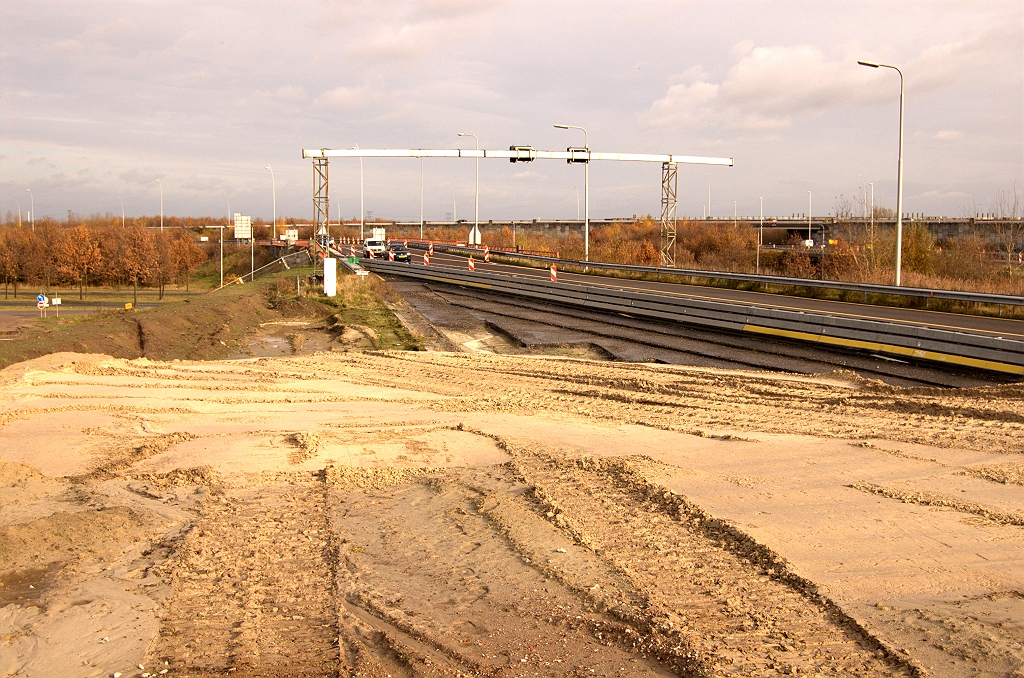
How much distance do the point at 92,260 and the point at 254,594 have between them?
3159 inches

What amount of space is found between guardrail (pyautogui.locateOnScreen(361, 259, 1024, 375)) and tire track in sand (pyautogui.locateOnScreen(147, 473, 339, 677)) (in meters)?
14.6

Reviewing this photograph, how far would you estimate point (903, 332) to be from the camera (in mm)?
17906

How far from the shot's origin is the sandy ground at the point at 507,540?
484 cm

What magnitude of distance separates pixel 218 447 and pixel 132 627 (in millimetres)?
4514

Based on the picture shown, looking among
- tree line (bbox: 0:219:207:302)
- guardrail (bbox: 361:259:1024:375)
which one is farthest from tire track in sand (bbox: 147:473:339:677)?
tree line (bbox: 0:219:207:302)

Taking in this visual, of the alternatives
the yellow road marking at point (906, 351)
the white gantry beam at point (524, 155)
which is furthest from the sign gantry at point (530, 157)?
A: the yellow road marking at point (906, 351)

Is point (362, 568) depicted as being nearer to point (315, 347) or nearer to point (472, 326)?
point (315, 347)

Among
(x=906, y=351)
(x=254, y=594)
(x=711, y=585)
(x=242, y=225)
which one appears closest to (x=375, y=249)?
(x=242, y=225)

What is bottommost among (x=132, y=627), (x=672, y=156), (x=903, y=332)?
(x=132, y=627)

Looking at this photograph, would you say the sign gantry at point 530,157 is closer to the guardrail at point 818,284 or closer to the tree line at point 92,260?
the guardrail at point 818,284

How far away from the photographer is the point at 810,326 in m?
20.5

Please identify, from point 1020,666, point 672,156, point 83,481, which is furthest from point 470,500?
point 672,156

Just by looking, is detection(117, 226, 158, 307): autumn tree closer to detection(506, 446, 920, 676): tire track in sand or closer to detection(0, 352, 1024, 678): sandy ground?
detection(0, 352, 1024, 678): sandy ground

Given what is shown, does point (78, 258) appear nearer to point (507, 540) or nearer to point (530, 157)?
point (530, 157)
